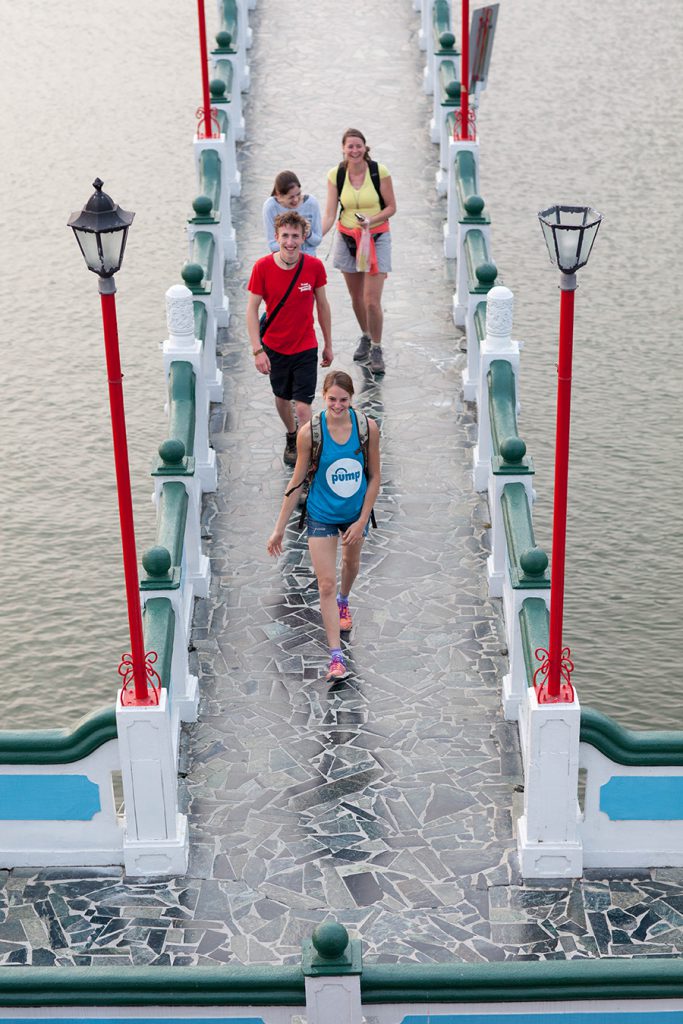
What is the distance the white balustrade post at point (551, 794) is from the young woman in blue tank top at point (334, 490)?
1686 millimetres

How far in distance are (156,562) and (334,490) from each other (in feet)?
3.89

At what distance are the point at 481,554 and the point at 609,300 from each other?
8.82 m

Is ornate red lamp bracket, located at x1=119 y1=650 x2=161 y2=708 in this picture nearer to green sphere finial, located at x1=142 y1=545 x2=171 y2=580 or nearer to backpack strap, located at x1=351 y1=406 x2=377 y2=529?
green sphere finial, located at x1=142 y1=545 x2=171 y2=580

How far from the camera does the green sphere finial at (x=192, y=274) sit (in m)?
14.2

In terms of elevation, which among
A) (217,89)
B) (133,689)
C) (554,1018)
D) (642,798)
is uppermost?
(217,89)

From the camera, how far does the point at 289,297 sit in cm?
1237

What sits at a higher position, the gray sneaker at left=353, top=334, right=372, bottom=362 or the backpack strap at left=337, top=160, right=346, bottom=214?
the backpack strap at left=337, top=160, right=346, bottom=214

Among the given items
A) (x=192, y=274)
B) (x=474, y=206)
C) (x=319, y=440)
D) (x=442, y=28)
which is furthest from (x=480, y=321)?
(x=442, y=28)

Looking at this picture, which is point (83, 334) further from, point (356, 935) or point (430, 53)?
point (356, 935)

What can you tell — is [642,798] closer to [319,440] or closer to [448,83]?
[319,440]

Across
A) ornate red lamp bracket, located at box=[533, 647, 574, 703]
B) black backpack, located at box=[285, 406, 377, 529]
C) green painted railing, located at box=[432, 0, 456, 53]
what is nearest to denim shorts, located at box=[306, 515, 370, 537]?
black backpack, located at box=[285, 406, 377, 529]

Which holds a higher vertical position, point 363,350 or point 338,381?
point 338,381

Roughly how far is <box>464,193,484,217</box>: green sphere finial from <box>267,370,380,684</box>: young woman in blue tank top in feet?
17.3

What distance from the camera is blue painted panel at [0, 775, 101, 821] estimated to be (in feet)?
32.3
